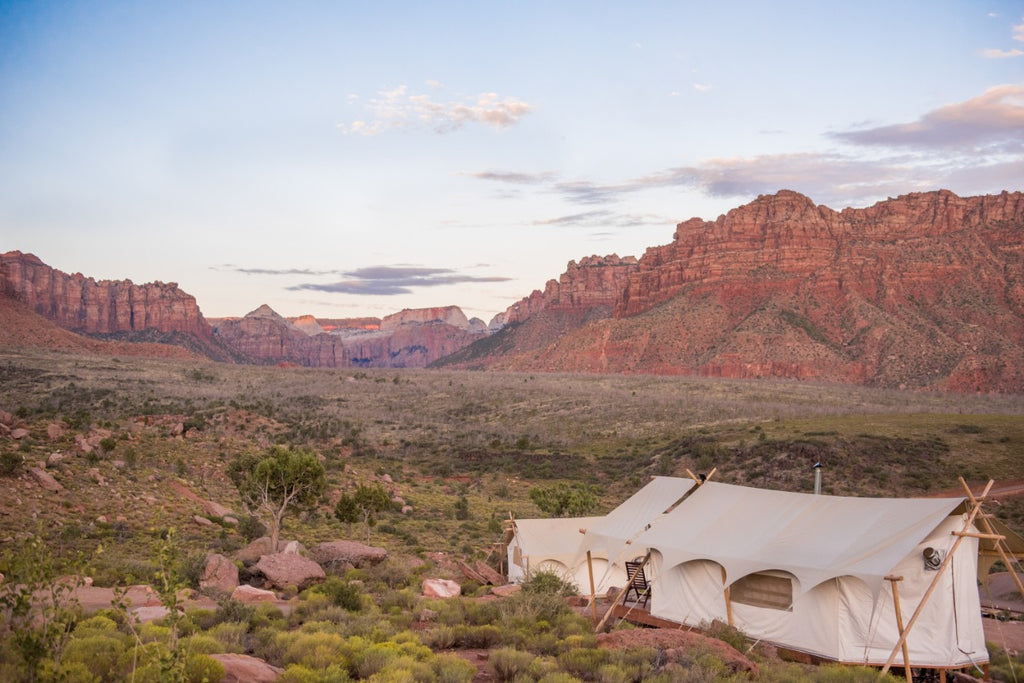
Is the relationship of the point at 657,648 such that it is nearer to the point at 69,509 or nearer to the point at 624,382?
the point at 69,509

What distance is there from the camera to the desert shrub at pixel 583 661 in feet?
37.0

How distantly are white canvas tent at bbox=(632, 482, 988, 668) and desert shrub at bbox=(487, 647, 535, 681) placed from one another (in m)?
4.96

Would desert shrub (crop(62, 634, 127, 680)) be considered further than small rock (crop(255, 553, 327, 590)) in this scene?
No

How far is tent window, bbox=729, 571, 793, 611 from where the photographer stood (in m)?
14.1

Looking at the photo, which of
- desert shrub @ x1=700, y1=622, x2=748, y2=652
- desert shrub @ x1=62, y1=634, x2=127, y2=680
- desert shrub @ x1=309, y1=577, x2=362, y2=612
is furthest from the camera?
desert shrub @ x1=309, y1=577, x2=362, y2=612

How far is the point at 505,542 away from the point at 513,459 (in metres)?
22.8

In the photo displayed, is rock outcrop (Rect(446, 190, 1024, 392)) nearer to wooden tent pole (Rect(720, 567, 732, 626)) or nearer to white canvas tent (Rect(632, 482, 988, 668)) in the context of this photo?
white canvas tent (Rect(632, 482, 988, 668))

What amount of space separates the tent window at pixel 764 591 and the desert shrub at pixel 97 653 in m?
10.8

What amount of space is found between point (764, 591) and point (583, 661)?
4817 mm

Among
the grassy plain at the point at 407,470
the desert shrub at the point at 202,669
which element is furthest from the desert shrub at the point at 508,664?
the desert shrub at the point at 202,669

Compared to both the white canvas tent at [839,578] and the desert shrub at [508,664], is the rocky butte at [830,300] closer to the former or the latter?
the white canvas tent at [839,578]

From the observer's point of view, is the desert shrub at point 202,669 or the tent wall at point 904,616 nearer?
the desert shrub at point 202,669

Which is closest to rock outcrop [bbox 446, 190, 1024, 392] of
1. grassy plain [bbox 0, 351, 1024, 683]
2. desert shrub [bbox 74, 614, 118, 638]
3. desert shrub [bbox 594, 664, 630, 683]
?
grassy plain [bbox 0, 351, 1024, 683]

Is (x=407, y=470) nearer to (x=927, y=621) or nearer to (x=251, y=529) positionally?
(x=251, y=529)
